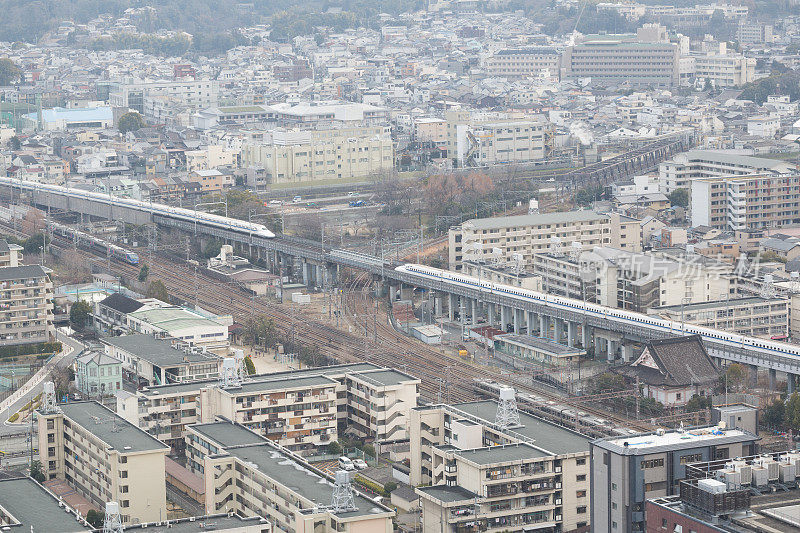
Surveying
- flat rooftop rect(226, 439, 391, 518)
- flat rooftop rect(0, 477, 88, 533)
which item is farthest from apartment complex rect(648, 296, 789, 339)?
flat rooftop rect(0, 477, 88, 533)

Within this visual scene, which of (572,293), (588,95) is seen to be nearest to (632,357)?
(572,293)

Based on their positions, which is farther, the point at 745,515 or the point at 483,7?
the point at 483,7

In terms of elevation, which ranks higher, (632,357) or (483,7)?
(483,7)

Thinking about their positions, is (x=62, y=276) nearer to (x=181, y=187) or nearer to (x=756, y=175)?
(x=181, y=187)

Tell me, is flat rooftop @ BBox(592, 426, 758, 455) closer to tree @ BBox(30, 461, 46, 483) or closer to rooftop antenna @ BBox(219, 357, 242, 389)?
rooftop antenna @ BBox(219, 357, 242, 389)

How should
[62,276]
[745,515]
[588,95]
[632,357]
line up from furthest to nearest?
1. [588,95]
2. [62,276]
3. [632,357]
4. [745,515]

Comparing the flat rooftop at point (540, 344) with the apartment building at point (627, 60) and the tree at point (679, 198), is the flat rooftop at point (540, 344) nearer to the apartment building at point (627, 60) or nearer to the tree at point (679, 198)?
the tree at point (679, 198)

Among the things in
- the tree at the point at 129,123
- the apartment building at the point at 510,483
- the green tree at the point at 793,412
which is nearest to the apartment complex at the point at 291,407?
the apartment building at the point at 510,483
